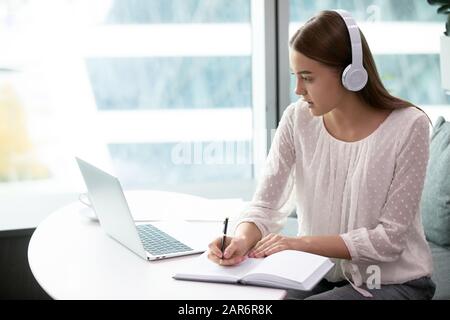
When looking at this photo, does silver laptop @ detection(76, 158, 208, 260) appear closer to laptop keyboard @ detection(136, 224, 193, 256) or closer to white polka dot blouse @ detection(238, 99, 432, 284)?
laptop keyboard @ detection(136, 224, 193, 256)

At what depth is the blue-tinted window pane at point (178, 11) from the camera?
2820 millimetres

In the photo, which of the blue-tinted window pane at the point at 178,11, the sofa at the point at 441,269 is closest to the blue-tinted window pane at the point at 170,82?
the blue-tinted window pane at the point at 178,11

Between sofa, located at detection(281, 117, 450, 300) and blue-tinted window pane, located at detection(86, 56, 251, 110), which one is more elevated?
blue-tinted window pane, located at detection(86, 56, 251, 110)

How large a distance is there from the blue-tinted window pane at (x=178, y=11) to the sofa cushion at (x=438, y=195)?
1049 millimetres

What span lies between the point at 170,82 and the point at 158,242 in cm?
134

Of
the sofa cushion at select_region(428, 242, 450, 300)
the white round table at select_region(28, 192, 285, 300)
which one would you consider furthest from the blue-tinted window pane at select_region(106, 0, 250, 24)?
the sofa cushion at select_region(428, 242, 450, 300)

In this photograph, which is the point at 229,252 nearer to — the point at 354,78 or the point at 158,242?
the point at 158,242

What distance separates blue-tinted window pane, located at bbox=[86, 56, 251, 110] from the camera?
2871 mm

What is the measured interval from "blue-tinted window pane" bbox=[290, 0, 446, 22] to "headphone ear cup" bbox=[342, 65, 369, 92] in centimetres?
138

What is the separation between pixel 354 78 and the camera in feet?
5.30

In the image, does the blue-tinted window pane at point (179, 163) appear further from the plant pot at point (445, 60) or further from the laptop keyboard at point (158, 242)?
the laptop keyboard at point (158, 242)

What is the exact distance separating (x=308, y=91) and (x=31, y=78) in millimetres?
1517
